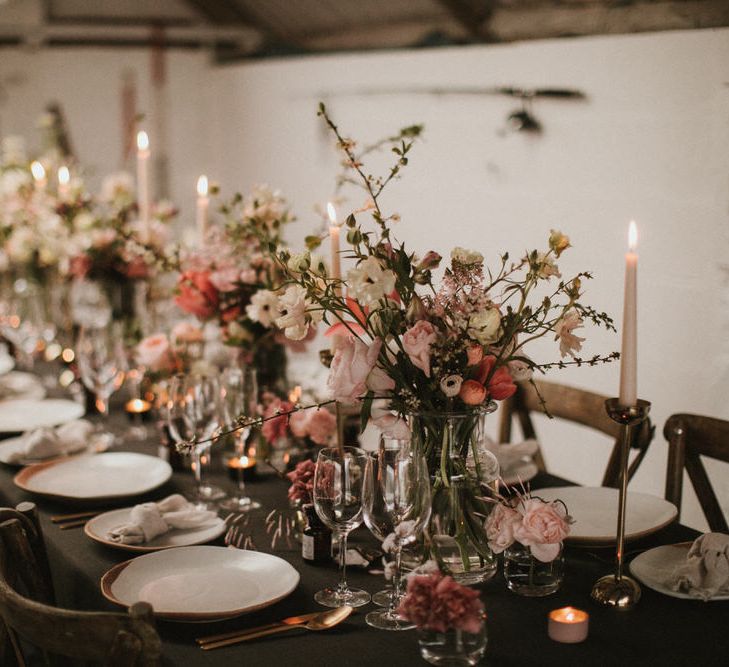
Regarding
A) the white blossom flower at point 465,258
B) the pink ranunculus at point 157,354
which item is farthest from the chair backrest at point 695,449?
the pink ranunculus at point 157,354

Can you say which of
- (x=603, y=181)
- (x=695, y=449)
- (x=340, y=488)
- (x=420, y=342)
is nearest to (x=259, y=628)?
(x=340, y=488)

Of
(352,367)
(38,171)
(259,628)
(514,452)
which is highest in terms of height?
(38,171)

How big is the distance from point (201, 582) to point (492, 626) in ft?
1.44

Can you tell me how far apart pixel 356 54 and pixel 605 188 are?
218 centimetres

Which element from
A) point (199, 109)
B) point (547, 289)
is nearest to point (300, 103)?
point (199, 109)

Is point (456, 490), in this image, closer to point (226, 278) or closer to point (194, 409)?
point (194, 409)

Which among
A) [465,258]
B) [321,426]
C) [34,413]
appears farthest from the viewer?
[34,413]

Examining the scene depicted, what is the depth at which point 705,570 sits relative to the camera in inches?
55.6

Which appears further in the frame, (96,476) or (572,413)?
(572,413)

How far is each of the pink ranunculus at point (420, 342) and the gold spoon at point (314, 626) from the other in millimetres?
351

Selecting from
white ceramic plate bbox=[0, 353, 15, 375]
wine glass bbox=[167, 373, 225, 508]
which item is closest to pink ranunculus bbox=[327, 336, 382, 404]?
wine glass bbox=[167, 373, 225, 508]

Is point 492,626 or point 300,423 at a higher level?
point 300,423

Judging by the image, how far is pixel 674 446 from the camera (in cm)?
195

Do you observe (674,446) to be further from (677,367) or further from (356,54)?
(356,54)
